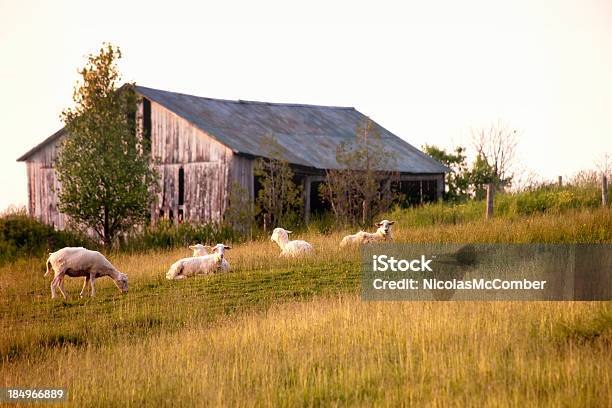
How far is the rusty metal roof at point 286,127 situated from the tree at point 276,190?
1.73 ft

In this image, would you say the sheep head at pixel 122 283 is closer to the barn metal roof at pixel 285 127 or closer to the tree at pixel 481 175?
the barn metal roof at pixel 285 127

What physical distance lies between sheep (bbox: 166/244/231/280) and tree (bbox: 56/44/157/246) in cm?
963

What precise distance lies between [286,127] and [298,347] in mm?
26122

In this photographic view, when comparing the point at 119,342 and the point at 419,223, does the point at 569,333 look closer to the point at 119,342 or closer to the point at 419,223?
the point at 119,342

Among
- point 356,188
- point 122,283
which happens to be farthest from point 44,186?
point 122,283

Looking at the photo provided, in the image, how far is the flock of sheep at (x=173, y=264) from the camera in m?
17.0

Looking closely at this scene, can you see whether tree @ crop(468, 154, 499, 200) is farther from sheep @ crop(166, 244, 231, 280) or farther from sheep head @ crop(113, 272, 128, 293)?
sheep head @ crop(113, 272, 128, 293)

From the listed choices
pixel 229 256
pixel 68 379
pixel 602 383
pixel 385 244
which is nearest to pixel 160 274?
pixel 229 256

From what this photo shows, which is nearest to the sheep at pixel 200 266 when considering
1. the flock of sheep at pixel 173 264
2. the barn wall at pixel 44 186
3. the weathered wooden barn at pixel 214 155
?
the flock of sheep at pixel 173 264

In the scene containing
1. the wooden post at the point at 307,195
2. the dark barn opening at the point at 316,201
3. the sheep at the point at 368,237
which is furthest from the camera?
the dark barn opening at the point at 316,201

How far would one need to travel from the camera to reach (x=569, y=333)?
10.1 m

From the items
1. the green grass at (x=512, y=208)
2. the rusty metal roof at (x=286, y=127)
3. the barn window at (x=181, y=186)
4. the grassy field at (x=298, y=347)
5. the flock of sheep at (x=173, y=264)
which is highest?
→ the rusty metal roof at (x=286, y=127)

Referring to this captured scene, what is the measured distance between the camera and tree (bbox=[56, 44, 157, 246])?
2741cm

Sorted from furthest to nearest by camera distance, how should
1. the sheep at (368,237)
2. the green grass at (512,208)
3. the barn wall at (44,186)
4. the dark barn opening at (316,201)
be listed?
1. the barn wall at (44,186)
2. the dark barn opening at (316,201)
3. the green grass at (512,208)
4. the sheep at (368,237)
